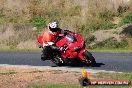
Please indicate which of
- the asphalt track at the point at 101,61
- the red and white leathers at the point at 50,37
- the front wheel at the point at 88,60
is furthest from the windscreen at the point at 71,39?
the asphalt track at the point at 101,61

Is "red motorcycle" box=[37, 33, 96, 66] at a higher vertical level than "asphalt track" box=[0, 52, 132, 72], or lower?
higher

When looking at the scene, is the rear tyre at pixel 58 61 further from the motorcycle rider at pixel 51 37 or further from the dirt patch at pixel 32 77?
the dirt patch at pixel 32 77

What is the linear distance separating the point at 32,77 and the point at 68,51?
11.8ft

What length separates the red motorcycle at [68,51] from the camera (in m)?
18.2

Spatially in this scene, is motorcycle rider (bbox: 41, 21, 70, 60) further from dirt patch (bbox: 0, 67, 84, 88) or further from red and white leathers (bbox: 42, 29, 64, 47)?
dirt patch (bbox: 0, 67, 84, 88)

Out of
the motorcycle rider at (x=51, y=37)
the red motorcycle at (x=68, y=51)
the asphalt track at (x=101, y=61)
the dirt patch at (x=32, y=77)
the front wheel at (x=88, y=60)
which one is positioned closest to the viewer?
the dirt patch at (x=32, y=77)

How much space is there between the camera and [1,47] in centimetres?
3066

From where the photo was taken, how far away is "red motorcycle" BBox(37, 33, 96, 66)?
1817 cm

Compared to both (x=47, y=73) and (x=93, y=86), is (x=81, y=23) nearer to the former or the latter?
(x=47, y=73)

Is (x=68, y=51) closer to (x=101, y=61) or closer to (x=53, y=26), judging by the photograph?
(x=53, y=26)

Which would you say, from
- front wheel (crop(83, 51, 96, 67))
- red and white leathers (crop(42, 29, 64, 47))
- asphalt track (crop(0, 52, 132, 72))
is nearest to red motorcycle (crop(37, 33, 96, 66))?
front wheel (crop(83, 51, 96, 67))

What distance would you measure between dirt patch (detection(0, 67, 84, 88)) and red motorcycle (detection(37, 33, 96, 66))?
1.67 metres

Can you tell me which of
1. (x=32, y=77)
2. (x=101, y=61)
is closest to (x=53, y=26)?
(x=101, y=61)

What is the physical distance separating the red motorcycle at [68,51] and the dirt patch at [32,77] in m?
1.67
